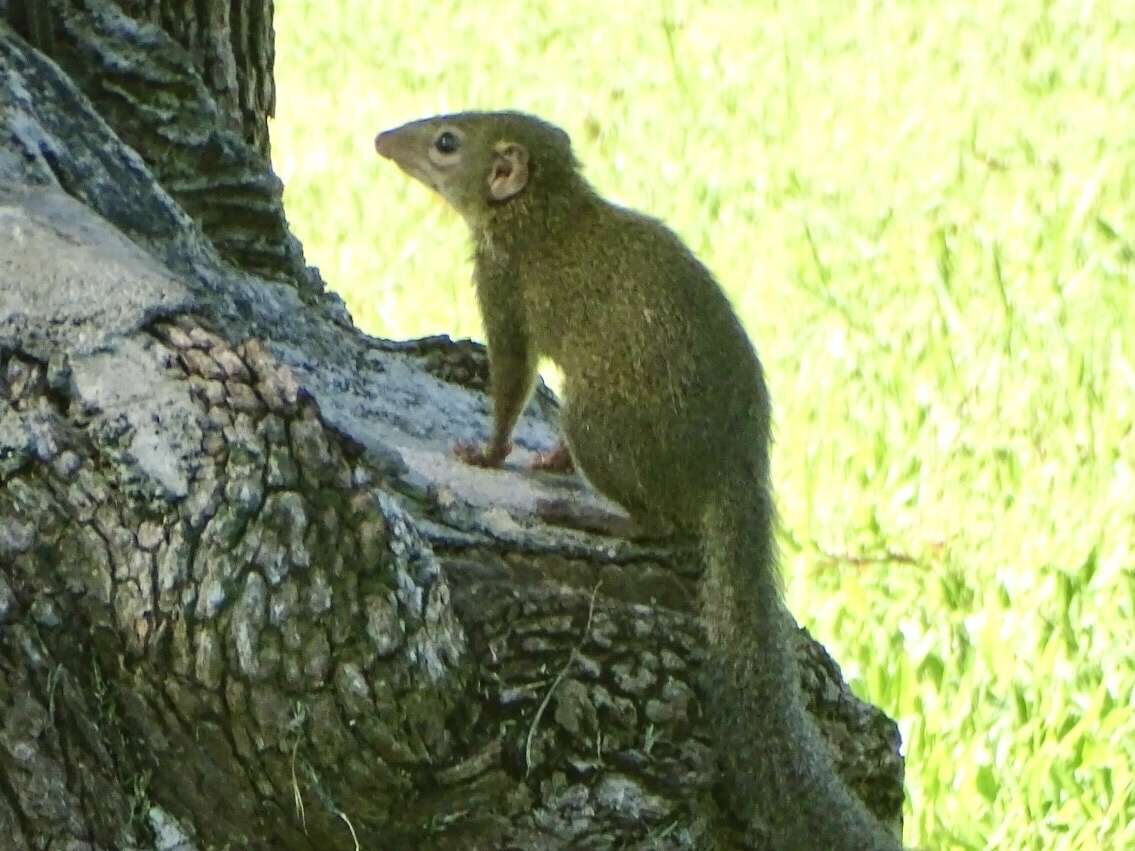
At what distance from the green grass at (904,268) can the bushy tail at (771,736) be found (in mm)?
1104

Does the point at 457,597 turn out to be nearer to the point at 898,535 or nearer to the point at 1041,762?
the point at 1041,762

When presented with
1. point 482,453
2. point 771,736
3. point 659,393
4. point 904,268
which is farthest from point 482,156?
point 904,268

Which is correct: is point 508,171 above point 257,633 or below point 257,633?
above

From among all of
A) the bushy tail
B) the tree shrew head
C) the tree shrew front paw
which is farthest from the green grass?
the bushy tail

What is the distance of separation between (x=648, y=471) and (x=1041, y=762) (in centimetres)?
129

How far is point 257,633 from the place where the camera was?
263cm

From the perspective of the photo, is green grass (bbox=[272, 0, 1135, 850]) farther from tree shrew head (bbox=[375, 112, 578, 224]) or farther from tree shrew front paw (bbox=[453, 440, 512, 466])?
tree shrew front paw (bbox=[453, 440, 512, 466])

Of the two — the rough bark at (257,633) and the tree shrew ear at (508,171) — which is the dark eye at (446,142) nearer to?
the tree shrew ear at (508,171)

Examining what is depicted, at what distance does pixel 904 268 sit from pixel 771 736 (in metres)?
3.58

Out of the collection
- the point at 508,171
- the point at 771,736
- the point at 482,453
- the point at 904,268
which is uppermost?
the point at 904,268

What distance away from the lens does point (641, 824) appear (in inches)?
112

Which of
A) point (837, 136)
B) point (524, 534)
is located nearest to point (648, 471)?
point (524, 534)

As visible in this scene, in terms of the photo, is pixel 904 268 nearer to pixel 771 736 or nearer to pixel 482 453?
pixel 482 453

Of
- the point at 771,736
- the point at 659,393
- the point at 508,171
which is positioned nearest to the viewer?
the point at 771,736
